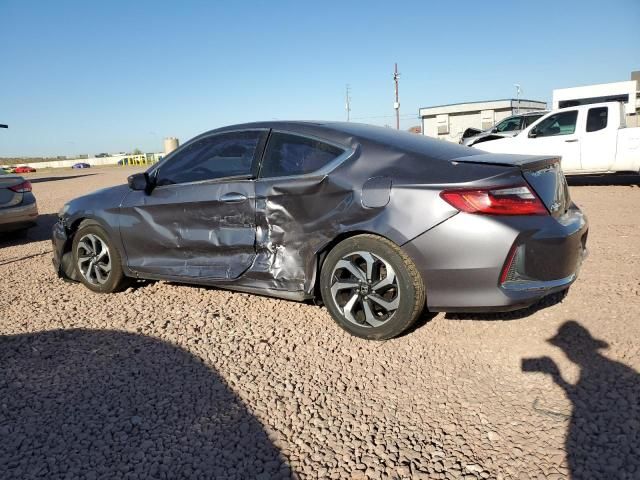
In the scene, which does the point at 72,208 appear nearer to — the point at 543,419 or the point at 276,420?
the point at 276,420

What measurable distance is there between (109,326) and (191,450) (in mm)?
1902

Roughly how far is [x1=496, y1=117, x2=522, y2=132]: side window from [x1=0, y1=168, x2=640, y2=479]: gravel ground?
1066 cm

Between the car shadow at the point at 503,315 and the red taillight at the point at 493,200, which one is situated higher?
the red taillight at the point at 493,200

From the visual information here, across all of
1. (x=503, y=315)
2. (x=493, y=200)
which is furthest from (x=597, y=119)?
(x=493, y=200)

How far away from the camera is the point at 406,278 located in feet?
9.91

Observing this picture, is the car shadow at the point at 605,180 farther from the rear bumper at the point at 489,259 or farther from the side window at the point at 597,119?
the rear bumper at the point at 489,259

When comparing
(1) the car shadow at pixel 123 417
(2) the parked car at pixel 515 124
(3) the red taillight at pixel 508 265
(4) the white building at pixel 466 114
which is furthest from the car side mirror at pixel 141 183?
(4) the white building at pixel 466 114

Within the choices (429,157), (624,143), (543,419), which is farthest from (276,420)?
(624,143)

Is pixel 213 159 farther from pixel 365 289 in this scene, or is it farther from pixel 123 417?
pixel 123 417

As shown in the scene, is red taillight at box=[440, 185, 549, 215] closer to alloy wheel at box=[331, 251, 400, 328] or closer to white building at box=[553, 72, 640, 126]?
alloy wheel at box=[331, 251, 400, 328]

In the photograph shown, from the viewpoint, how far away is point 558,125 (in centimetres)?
1084

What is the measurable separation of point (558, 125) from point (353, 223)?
9.61 meters

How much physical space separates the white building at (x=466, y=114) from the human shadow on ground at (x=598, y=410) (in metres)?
40.9

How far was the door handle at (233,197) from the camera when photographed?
12.1 ft
